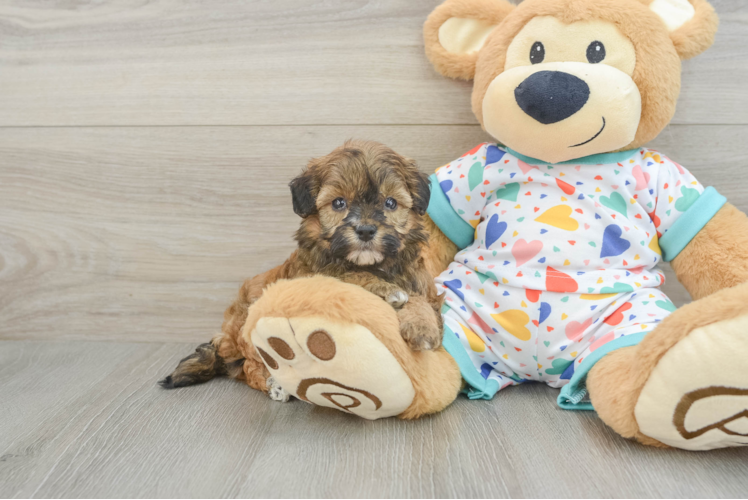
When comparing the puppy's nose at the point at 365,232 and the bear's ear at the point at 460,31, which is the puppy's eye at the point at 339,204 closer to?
the puppy's nose at the point at 365,232

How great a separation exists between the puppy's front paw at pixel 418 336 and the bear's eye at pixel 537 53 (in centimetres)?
72

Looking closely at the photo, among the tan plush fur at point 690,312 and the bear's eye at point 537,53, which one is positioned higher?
the bear's eye at point 537,53

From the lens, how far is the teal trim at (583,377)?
50.0 inches

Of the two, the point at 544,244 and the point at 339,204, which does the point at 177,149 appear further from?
the point at 544,244

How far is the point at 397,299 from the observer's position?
1.25m

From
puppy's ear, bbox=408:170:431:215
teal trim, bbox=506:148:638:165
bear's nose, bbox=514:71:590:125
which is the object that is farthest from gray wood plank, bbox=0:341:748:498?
bear's nose, bbox=514:71:590:125

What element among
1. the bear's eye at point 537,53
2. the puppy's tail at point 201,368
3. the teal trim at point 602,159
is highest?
the bear's eye at point 537,53

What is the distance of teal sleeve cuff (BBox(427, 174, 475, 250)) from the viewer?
5.12ft

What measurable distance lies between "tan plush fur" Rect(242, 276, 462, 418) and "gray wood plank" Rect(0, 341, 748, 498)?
0.31 ft

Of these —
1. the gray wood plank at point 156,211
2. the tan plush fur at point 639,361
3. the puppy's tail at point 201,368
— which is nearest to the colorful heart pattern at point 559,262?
the tan plush fur at point 639,361

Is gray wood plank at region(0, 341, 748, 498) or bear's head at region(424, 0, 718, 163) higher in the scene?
bear's head at region(424, 0, 718, 163)

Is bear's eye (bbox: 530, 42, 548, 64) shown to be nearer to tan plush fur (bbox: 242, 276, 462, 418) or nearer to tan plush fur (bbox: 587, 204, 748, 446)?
tan plush fur (bbox: 587, 204, 748, 446)

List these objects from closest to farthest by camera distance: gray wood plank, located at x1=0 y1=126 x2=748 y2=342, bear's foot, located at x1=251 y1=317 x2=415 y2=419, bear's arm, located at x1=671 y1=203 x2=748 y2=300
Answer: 1. bear's foot, located at x1=251 y1=317 x2=415 y2=419
2. bear's arm, located at x1=671 y1=203 x2=748 y2=300
3. gray wood plank, located at x1=0 y1=126 x2=748 y2=342

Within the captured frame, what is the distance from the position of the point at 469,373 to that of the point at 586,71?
78cm
